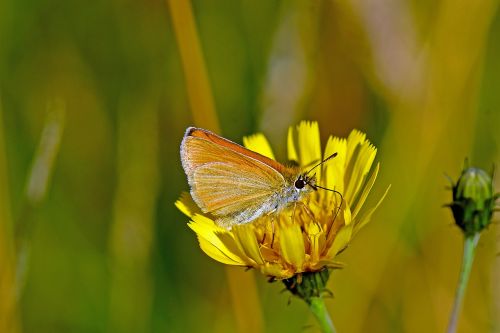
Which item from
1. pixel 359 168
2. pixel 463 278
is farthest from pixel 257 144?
pixel 463 278

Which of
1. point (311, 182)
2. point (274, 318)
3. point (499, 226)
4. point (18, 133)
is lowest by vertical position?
point (274, 318)

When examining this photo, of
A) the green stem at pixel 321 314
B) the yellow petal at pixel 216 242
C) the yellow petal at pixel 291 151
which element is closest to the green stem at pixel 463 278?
the green stem at pixel 321 314

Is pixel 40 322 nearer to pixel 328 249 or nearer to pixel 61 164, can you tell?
pixel 61 164

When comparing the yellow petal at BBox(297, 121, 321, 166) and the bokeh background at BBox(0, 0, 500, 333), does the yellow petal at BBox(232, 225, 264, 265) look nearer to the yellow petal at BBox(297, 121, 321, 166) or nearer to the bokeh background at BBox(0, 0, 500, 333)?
the yellow petal at BBox(297, 121, 321, 166)

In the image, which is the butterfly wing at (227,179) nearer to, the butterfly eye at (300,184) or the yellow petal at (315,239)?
the butterfly eye at (300,184)

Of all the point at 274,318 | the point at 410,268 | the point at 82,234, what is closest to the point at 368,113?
the point at 410,268

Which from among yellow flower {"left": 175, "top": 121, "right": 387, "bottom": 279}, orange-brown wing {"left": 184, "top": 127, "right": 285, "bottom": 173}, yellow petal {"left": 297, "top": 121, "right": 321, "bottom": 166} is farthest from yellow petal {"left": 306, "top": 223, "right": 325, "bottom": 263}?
yellow petal {"left": 297, "top": 121, "right": 321, "bottom": 166}
